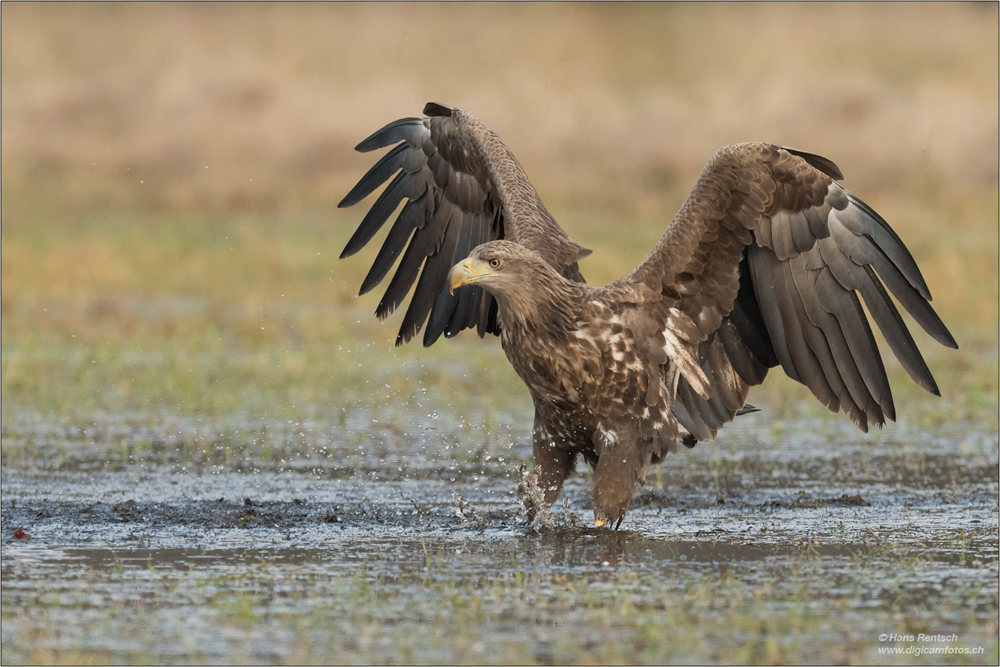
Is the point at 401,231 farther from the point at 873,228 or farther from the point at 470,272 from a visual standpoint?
the point at 873,228

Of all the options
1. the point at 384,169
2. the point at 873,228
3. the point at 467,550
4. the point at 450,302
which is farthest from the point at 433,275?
the point at 873,228

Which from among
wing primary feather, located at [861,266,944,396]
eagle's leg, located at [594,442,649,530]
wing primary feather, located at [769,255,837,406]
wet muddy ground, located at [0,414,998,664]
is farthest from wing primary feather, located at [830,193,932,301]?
eagle's leg, located at [594,442,649,530]

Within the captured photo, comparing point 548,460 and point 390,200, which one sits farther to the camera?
point 390,200

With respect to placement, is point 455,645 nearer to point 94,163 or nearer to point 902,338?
point 902,338

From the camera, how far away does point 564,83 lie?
23.7 metres

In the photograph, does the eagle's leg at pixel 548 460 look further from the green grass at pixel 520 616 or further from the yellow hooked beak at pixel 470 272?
the green grass at pixel 520 616

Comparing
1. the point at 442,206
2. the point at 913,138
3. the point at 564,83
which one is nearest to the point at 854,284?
the point at 442,206

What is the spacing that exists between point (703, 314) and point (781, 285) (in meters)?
0.44

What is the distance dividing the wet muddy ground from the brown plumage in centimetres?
49

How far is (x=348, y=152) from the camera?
20172 millimetres

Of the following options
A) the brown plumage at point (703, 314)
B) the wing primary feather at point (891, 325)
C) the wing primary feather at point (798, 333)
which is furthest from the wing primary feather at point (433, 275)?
the wing primary feather at point (891, 325)

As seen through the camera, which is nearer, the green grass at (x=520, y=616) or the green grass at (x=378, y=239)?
the green grass at (x=520, y=616)

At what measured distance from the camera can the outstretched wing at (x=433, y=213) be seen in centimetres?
761

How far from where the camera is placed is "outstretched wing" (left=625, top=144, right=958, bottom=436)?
6.17 metres
